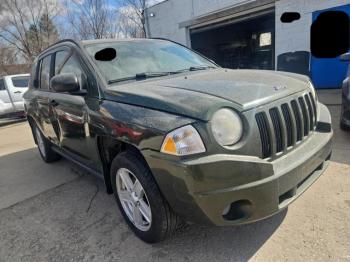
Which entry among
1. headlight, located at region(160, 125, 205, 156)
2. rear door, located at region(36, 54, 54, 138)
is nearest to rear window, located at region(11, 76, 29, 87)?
rear door, located at region(36, 54, 54, 138)

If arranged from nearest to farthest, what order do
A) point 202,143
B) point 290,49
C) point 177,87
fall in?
point 202,143 < point 177,87 < point 290,49

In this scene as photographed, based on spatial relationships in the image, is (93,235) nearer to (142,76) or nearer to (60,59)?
(142,76)

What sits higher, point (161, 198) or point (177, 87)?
point (177, 87)

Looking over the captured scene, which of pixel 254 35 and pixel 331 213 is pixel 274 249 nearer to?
pixel 331 213

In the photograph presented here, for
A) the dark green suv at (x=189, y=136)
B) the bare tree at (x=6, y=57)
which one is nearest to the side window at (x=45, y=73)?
the dark green suv at (x=189, y=136)

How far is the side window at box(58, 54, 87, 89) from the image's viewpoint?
2955mm

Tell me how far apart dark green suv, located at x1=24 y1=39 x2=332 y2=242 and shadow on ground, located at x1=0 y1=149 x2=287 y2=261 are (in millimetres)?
197

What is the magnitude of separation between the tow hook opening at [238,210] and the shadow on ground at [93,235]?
441 mm

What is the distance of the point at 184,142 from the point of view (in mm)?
1921

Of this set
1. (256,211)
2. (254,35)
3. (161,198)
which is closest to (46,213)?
(161,198)

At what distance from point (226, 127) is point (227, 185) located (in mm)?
→ 370

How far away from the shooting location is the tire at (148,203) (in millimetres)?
2201

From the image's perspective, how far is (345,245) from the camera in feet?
7.34

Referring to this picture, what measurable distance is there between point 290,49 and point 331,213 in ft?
30.0
